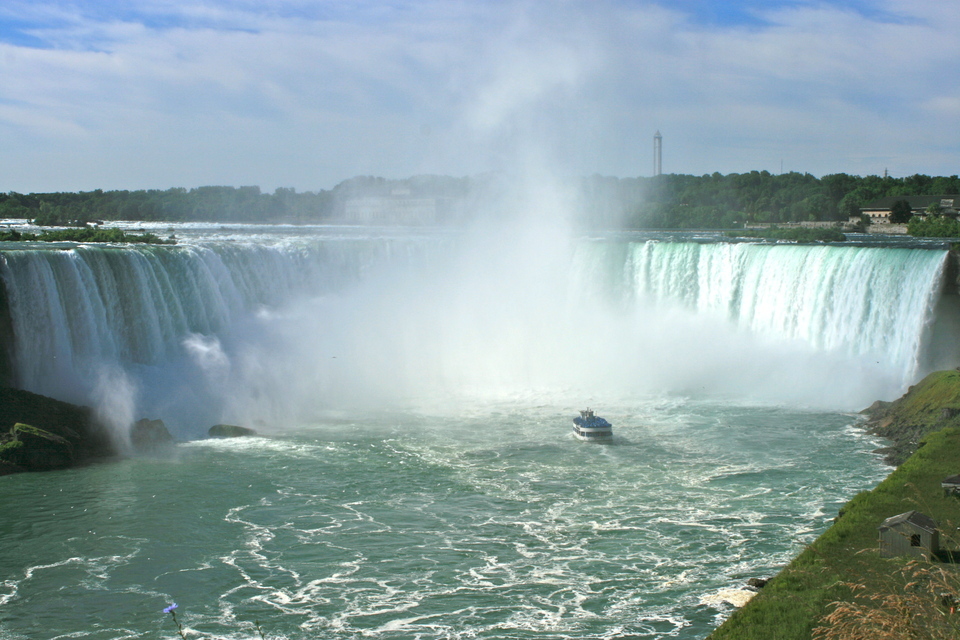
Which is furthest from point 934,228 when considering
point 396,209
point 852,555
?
point 852,555

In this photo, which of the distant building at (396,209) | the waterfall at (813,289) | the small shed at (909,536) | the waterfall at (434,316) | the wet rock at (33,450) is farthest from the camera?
the distant building at (396,209)

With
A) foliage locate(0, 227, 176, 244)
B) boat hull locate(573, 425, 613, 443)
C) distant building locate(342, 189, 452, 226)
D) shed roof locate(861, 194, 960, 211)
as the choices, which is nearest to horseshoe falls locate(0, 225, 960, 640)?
boat hull locate(573, 425, 613, 443)

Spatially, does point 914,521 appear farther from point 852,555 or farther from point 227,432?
point 227,432

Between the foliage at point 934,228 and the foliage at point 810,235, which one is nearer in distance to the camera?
the foliage at point 810,235

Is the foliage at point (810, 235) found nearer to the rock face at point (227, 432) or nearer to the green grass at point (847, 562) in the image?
the green grass at point (847, 562)

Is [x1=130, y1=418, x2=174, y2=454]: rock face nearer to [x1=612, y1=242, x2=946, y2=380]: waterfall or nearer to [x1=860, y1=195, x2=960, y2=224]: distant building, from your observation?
[x1=612, y1=242, x2=946, y2=380]: waterfall

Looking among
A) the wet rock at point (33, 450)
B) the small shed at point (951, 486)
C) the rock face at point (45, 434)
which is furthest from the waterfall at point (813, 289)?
the wet rock at point (33, 450)
